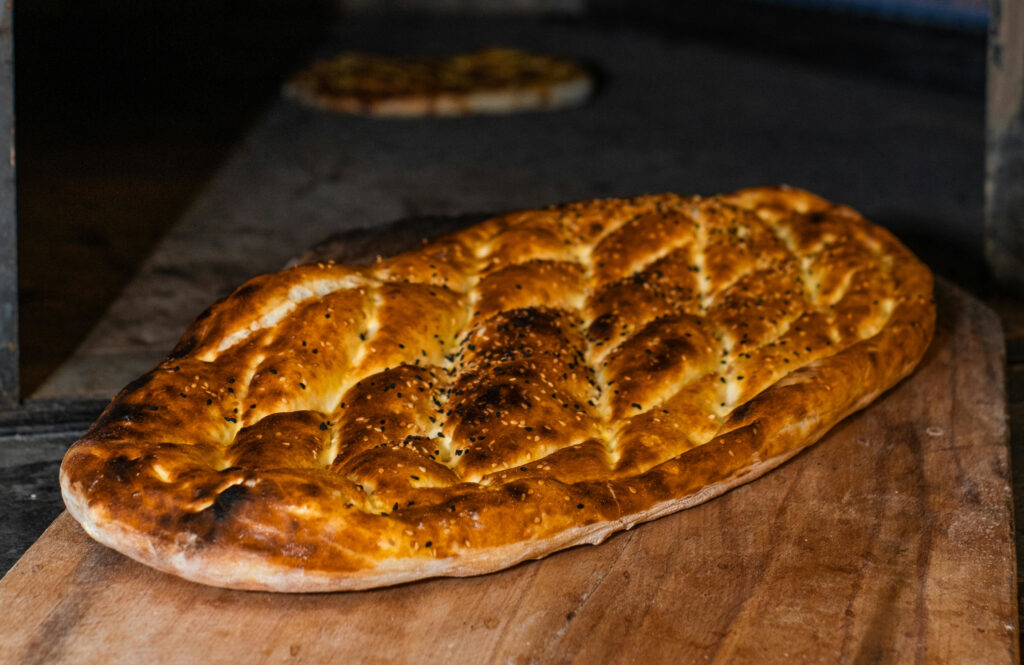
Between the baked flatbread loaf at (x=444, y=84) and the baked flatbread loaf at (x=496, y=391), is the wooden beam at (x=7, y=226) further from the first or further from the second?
the baked flatbread loaf at (x=444, y=84)

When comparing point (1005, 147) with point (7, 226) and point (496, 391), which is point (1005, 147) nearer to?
point (496, 391)

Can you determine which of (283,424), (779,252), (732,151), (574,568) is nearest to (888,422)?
(779,252)

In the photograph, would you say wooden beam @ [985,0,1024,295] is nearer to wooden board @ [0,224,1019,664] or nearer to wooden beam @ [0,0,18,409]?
wooden board @ [0,224,1019,664]

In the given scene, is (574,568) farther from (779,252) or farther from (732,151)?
(732,151)

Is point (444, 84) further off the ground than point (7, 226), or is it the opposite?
point (7, 226)

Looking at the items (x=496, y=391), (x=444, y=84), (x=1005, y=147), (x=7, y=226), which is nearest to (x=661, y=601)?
(x=496, y=391)
